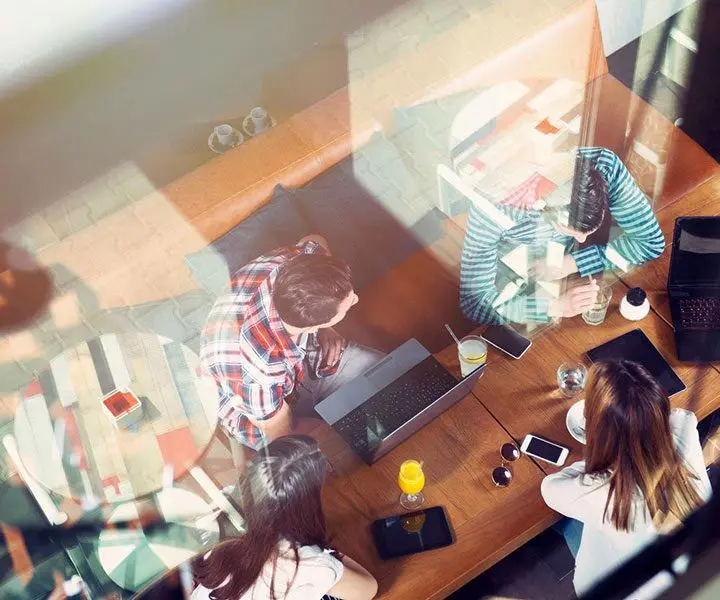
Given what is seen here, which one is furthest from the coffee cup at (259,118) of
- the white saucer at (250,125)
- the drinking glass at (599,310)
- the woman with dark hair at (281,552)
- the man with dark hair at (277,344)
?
the drinking glass at (599,310)

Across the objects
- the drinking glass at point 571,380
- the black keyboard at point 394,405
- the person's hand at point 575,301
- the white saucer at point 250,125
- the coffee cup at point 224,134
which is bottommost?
the drinking glass at point 571,380

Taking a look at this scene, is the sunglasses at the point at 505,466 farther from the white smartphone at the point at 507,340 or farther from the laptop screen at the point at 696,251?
the laptop screen at the point at 696,251

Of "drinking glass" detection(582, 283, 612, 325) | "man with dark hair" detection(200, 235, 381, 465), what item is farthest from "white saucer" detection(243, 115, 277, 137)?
"drinking glass" detection(582, 283, 612, 325)

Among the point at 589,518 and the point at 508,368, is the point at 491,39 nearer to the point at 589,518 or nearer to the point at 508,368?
the point at 508,368

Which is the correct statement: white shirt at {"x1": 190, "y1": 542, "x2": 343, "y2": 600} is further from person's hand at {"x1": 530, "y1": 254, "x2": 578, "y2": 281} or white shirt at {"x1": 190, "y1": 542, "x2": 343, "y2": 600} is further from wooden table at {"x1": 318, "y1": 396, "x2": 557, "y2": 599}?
person's hand at {"x1": 530, "y1": 254, "x2": 578, "y2": 281}

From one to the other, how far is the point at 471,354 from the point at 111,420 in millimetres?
946

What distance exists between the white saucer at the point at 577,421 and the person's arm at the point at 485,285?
0.94ft

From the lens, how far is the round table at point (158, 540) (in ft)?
6.48

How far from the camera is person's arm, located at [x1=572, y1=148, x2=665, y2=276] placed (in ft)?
7.50

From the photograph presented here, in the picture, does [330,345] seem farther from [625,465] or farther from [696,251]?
[696,251]

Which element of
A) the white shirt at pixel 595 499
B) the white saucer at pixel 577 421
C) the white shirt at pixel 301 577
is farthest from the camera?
the white saucer at pixel 577 421

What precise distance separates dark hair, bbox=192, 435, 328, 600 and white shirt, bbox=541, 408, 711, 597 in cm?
57

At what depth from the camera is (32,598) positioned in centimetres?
198

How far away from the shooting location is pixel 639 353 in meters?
2.15
